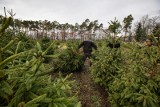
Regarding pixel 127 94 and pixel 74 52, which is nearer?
pixel 127 94

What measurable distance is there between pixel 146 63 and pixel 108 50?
334 centimetres

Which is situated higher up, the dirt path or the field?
the field

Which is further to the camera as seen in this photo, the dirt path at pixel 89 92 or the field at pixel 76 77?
the dirt path at pixel 89 92

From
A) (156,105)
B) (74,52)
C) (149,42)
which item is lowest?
(156,105)

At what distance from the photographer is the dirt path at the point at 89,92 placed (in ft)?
23.9

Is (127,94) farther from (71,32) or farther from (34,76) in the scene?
(71,32)

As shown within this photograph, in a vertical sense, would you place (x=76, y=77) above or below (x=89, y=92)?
above

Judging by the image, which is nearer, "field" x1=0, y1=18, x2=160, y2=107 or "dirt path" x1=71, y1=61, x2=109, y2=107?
"field" x1=0, y1=18, x2=160, y2=107

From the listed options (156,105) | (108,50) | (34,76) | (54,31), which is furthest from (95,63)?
(54,31)

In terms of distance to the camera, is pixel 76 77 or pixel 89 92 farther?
pixel 76 77

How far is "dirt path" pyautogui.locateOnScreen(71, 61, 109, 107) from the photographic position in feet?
23.9

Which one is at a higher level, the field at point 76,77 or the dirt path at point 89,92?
the field at point 76,77

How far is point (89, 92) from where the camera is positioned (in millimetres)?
8320

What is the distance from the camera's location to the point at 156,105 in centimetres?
459
